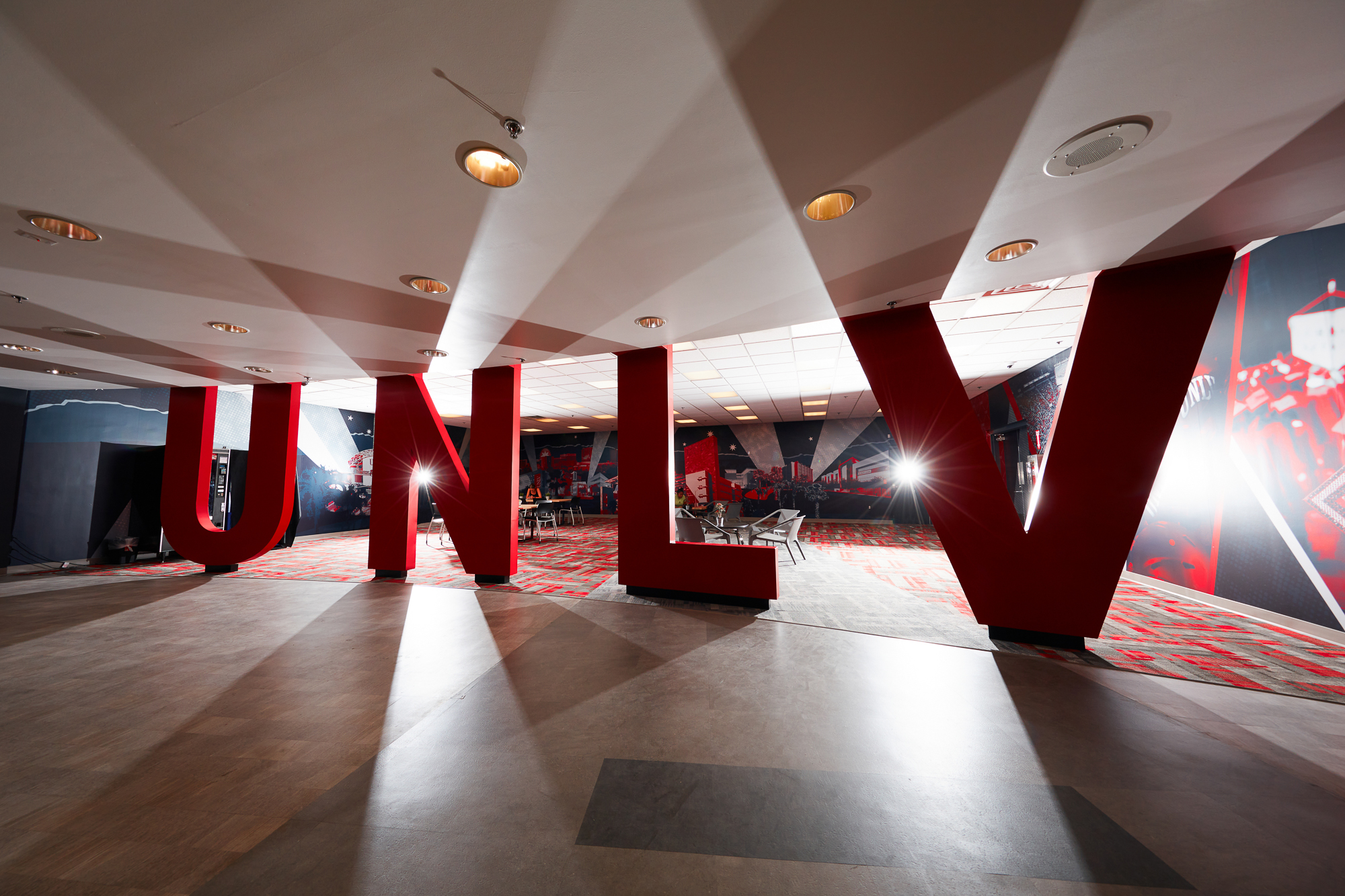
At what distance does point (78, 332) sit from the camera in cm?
413

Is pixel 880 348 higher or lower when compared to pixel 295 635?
higher

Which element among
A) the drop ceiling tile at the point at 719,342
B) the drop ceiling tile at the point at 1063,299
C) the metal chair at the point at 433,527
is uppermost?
the drop ceiling tile at the point at 719,342

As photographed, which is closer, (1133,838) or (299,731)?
(1133,838)

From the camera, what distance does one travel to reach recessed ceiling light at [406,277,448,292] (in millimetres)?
3174

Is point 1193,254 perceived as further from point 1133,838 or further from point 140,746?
point 140,746

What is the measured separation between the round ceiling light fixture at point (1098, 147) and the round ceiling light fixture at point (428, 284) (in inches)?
143

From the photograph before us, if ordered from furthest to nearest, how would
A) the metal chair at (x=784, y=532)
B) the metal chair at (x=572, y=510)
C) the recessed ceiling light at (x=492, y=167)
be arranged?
1. the metal chair at (x=572, y=510)
2. the metal chair at (x=784, y=532)
3. the recessed ceiling light at (x=492, y=167)

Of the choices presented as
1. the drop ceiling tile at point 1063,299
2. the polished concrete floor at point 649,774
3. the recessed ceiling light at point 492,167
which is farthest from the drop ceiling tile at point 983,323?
the recessed ceiling light at point 492,167

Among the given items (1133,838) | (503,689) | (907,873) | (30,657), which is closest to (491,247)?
(503,689)

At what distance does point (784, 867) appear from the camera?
1424 millimetres

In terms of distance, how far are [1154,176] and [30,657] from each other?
7.60 metres

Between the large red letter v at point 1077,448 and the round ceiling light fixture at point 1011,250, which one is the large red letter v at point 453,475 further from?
the round ceiling light fixture at point 1011,250

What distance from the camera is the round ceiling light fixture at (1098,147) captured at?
5.91 feet

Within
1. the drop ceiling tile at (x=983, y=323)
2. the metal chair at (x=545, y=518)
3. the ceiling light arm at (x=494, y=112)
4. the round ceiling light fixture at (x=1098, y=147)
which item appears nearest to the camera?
the ceiling light arm at (x=494, y=112)
